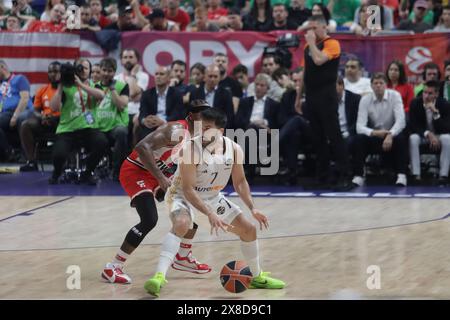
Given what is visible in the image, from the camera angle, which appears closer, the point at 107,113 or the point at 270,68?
the point at 107,113

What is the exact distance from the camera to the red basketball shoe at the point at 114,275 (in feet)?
26.4

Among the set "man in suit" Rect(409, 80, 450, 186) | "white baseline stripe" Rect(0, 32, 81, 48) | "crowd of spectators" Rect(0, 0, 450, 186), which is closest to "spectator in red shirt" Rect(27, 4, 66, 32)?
"white baseline stripe" Rect(0, 32, 81, 48)

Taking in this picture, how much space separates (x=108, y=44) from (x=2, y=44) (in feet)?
5.98

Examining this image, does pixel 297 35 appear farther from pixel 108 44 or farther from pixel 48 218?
pixel 48 218

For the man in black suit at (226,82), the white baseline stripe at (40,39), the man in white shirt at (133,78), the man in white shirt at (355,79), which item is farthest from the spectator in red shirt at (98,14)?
the man in white shirt at (355,79)

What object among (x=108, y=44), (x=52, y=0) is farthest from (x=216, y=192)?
(x=52, y=0)

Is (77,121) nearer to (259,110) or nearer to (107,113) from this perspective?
(107,113)

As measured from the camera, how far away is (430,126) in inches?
552

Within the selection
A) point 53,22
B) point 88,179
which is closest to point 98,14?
point 53,22

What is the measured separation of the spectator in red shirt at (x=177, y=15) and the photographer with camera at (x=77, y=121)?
2.76 meters

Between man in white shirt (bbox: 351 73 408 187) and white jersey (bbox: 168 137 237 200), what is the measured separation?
6266 millimetres

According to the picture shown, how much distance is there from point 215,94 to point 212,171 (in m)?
6.66

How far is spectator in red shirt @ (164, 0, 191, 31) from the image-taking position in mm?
16906
